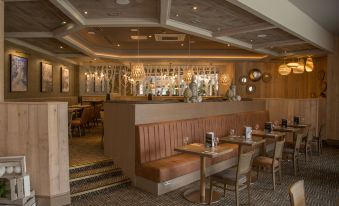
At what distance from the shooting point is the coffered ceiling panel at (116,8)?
4977 millimetres

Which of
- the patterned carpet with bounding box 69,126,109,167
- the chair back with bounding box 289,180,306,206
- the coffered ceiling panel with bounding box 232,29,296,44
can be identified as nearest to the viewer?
the chair back with bounding box 289,180,306,206

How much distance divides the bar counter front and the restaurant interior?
0.03 meters

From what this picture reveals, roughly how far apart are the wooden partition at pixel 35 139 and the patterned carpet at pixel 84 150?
106 cm

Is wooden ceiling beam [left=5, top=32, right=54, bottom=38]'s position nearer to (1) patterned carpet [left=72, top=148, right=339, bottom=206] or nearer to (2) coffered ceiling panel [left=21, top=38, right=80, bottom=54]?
(2) coffered ceiling panel [left=21, top=38, right=80, bottom=54]

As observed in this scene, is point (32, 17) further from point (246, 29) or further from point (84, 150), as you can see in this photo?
point (246, 29)

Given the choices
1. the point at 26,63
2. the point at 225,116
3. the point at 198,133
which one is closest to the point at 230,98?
the point at 225,116

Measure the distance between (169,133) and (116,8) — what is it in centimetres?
259

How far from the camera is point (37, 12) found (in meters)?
5.68

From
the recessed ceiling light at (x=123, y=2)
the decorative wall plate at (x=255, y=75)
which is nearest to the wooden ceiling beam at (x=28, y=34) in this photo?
the recessed ceiling light at (x=123, y=2)

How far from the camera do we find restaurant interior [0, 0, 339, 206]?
13.0ft

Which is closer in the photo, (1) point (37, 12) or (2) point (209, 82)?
(1) point (37, 12)

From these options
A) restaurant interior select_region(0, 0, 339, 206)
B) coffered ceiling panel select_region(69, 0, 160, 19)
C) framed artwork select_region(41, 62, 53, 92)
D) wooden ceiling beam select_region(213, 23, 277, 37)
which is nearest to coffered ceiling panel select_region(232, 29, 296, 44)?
restaurant interior select_region(0, 0, 339, 206)

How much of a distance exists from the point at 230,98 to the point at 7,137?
18.8ft

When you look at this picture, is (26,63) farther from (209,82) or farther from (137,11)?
(209,82)
